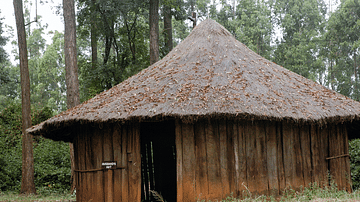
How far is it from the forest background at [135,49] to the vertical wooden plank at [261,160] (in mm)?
6754

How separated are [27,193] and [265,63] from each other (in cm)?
929

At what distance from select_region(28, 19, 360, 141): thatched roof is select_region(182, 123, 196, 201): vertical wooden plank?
0.69m

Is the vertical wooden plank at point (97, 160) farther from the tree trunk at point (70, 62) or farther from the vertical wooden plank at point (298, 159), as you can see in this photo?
the vertical wooden plank at point (298, 159)

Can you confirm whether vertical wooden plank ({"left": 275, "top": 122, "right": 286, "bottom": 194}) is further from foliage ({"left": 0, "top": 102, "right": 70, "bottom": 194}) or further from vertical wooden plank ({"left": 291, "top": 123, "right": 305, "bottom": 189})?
foliage ({"left": 0, "top": 102, "right": 70, "bottom": 194})

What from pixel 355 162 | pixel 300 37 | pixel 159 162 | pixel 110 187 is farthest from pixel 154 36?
pixel 300 37

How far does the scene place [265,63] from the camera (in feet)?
30.5

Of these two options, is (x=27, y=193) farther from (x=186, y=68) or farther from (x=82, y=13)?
(x=82, y=13)

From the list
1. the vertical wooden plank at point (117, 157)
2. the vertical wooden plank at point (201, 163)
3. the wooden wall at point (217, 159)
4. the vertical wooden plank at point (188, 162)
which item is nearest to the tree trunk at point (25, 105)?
the wooden wall at point (217, 159)

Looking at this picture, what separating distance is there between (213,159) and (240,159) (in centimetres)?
61

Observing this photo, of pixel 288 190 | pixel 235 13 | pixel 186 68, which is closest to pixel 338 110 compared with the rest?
pixel 288 190

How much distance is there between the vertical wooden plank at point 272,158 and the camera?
7.35 meters

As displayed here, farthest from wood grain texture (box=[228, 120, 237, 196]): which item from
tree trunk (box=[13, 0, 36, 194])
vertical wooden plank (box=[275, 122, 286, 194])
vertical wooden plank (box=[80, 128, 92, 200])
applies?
tree trunk (box=[13, 0, 36, 194])

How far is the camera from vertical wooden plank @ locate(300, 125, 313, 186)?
7793mm

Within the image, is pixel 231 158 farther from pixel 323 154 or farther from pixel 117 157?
pixel 323 154
